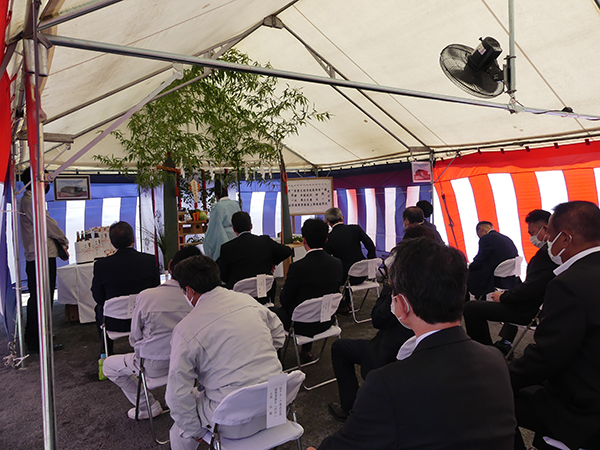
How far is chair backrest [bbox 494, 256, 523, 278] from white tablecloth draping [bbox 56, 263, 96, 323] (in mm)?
4603

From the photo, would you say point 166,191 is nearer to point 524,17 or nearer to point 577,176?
point 524,17

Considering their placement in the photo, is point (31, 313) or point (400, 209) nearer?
point (31, 313)

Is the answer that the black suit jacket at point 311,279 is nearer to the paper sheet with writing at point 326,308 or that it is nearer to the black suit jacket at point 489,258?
the paper sheet with writing at point 326,308

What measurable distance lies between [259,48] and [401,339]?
4995 mm

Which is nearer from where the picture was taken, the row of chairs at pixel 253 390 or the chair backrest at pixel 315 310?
the row of chairs at pixel 253 390

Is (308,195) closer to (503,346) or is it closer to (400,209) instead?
(400,209)

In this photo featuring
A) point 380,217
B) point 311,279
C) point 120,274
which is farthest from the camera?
point 380,217

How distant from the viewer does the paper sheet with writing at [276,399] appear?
151 cm

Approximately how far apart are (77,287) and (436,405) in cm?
489

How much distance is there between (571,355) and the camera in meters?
1.52

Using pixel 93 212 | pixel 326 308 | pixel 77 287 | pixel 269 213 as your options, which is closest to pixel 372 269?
pixel 326 308

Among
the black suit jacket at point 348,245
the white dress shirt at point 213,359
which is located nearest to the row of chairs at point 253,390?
the white dress shirt at point 213,359

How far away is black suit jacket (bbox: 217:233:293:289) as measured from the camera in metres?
3.60

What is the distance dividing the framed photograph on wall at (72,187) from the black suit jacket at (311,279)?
458 cm
